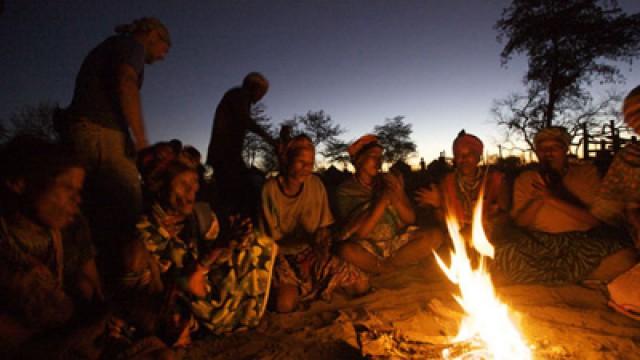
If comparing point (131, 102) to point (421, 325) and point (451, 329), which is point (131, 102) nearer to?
point (421, 325)

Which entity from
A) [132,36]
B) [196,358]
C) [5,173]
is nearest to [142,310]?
[196,358]

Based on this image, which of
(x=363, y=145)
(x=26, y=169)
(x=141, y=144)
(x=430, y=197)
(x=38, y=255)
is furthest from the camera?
(x=430, y=197)

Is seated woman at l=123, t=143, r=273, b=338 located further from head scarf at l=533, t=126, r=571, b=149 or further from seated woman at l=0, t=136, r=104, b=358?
head scarf at l=533, t=126, r=571, b=149

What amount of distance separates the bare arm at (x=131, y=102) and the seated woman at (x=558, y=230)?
4055 mm

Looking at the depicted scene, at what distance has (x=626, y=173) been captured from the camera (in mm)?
3320

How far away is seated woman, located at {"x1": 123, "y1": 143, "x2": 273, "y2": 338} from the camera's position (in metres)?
2.81

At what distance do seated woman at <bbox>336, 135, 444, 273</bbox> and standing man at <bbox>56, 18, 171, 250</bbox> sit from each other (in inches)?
90.7

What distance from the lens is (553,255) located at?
4.08 metres

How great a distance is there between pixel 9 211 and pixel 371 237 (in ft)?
10.9

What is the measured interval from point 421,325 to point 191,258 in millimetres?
2067

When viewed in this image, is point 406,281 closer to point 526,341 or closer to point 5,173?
point 526,341

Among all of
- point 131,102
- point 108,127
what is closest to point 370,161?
point 131,102

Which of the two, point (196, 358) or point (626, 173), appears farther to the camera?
point (626, 173)

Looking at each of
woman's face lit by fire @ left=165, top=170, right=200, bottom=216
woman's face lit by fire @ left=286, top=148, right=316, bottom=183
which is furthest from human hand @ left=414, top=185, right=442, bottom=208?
woman's face lit by fire @ left=165, top=170, right=200, bottom=216
